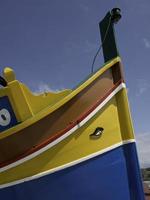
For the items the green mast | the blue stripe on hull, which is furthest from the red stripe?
the green mast

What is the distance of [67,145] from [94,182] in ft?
2.27

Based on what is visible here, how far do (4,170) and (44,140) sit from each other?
72 centimetres

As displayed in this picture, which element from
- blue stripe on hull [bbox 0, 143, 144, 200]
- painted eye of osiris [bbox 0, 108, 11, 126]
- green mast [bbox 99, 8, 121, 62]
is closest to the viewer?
blue stripe on hull [bbox 0, 143, 144, 200]

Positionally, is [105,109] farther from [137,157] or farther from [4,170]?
[4,170]

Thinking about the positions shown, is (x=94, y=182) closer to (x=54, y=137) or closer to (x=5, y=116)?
(x=54, y=137)

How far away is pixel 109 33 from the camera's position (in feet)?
21.0

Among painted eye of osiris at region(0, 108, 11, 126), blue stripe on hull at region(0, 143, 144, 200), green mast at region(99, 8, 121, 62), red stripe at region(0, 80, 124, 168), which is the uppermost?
green mast at region(99, 8, 121, 62)

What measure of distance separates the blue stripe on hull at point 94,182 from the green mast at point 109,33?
1.77 meters

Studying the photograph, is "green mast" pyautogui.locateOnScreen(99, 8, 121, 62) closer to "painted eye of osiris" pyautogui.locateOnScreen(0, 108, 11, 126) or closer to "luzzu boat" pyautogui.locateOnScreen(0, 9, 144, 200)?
"luzzu boat" pyautogui.locateOnScreen(0, 9, 144, 200)

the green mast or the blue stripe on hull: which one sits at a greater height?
the green mast

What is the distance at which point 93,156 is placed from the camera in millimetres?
5262

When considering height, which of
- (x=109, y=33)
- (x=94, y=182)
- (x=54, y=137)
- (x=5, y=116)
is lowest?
(x=94, y=182)

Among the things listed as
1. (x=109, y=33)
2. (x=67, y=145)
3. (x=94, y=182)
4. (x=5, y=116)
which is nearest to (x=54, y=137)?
(x=67, y=145)

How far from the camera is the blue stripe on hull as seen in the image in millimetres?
4910
